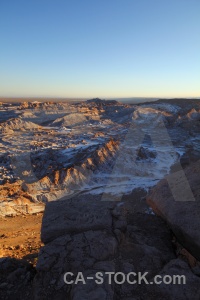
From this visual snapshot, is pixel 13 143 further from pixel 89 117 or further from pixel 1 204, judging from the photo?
pixel 89 117

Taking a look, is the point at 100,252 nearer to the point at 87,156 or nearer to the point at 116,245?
the point at 116,245

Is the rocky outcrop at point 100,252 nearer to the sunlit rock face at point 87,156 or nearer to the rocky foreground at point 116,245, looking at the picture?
the rocky foreground at point 116,245

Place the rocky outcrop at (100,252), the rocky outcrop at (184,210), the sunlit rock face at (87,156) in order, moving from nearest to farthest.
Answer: the rocky outcrop at (100,252), the rocky outcrop at (184,210), the sunlit rock face at (87,156)

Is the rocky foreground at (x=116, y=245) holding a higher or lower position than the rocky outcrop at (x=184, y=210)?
lower

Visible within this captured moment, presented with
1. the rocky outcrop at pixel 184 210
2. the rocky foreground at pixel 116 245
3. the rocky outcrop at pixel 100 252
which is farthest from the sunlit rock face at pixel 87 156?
the rocky outcrop at pixel 184 210

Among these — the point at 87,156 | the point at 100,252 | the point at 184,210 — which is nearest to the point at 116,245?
the point at 100,252

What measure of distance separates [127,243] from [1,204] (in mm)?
5202

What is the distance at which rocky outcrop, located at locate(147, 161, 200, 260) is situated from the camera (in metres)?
3.55

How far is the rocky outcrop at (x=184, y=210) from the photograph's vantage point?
140 inches

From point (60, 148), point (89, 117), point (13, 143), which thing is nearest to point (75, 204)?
point (60, 148)

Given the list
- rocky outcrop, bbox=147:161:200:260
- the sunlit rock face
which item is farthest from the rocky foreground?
the sunlit rock face

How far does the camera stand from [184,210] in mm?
3895

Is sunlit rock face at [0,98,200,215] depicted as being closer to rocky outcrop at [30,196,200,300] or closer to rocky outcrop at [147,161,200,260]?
rocky outcrop at [30,196,200,300]

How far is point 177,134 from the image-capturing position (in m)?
18.0
